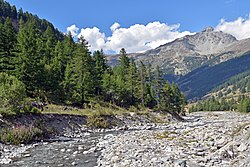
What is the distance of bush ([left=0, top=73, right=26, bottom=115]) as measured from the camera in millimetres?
36219

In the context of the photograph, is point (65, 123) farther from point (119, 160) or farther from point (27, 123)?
point (119, 160)

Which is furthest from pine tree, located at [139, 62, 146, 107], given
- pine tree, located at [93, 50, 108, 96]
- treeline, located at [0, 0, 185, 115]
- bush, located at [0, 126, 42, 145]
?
bush, located at [0, 126, 42, 145]

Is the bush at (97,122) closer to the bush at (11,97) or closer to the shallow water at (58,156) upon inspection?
the bush at (11,97)

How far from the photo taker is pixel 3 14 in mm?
196000

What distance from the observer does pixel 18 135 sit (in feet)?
102

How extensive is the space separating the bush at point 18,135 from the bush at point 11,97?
416 centimetres

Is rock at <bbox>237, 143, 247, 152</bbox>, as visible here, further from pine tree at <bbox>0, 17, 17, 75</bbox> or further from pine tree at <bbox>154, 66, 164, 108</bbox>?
pine tree at <bbox>154, 66, 164, 108</bbox>

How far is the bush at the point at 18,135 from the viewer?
1187 inches

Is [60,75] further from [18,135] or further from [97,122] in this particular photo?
[18,135]

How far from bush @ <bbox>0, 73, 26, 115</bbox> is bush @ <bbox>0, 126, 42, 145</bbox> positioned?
4.16m

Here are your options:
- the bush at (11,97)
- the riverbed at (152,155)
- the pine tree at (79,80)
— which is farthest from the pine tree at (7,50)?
the riverbed at (152,155)

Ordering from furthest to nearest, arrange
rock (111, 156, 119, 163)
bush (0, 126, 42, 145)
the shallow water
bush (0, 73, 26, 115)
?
bush (0, 73, 26, 115), bush (0, 126, 42, 145), the shallow water, rock (111, 156, 119, 163)

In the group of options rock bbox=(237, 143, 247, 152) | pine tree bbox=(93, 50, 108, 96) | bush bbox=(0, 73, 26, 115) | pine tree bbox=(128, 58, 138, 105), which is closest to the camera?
rock bbox=(237, 143, 247, 152)

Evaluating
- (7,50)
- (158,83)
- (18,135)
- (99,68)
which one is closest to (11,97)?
(18,135)
